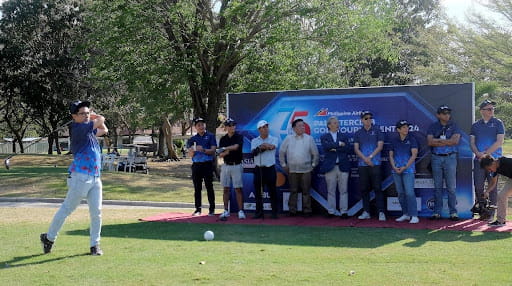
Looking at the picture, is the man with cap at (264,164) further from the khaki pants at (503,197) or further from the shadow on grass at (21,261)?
the shadow on grass at (21,261)

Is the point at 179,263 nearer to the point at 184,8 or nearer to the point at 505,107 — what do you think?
the point at 184,8

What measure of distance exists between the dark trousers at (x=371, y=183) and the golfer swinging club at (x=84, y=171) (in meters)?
4.89

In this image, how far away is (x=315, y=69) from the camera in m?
24.6

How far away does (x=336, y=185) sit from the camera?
1071 cm

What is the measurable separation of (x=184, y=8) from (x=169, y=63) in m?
2.33

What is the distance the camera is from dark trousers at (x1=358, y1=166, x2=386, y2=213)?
10094mm

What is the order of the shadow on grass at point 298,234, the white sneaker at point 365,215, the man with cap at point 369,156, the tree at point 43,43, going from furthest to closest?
the tree at point 43,43
the white sneaker at point 365,215
the man with cap at point 369,156
the shadow on grass at point 298,234

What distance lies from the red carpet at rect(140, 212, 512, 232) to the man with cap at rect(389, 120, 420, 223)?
286mm

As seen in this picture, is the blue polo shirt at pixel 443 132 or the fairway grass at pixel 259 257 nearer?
the fairway grass at pixel 259 257

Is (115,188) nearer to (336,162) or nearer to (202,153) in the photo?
(202,153)

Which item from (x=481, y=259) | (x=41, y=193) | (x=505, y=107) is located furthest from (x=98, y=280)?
(x=505, y=107)

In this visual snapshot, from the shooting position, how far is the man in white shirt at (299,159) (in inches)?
417

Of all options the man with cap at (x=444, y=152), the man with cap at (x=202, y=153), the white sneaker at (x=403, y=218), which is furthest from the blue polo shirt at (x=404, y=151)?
the man with cap at (x=202, y=153)

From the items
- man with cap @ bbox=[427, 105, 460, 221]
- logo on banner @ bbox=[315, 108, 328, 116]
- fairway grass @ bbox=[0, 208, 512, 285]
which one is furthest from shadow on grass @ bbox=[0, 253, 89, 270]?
man with cap @ bbox=[427, 105, 460, 221]
